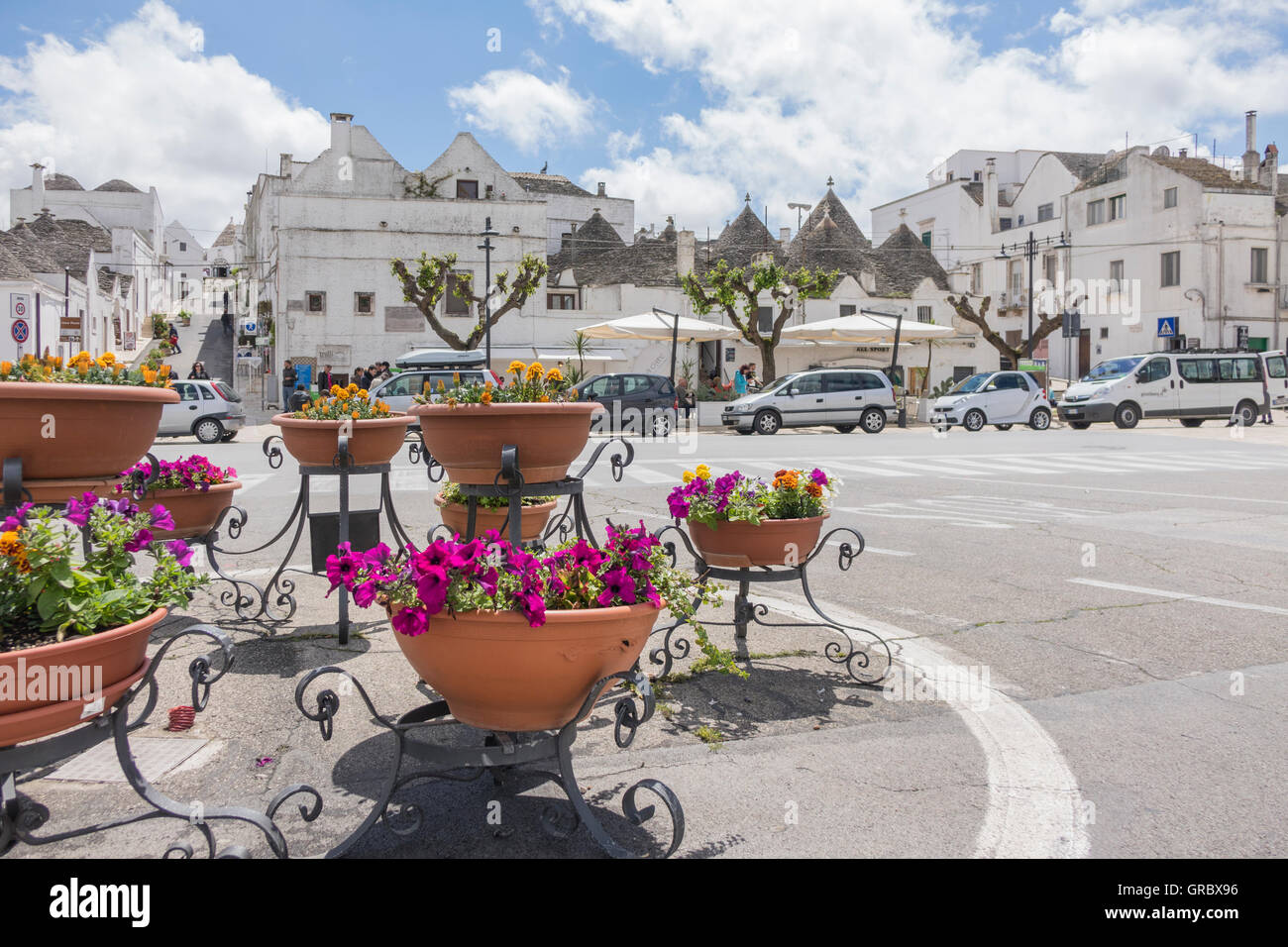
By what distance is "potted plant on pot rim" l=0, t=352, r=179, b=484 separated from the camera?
374 centimetres

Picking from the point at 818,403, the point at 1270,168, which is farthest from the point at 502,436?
the point at 1270,168

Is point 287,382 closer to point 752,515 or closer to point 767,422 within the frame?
point 767,422

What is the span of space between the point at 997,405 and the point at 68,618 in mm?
27503

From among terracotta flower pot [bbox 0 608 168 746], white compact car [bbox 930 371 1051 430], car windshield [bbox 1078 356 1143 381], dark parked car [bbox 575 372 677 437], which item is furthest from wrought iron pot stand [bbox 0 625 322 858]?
car windshield [bbox 1078 356 1143 381]

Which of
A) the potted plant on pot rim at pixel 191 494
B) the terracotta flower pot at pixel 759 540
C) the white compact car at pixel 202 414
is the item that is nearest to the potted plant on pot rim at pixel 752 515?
the terracotta flower pot at pixel 759 540

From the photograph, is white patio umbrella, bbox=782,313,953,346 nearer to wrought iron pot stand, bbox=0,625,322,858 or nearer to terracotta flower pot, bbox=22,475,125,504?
terracotta flower pot, bbox=22,475,125,504

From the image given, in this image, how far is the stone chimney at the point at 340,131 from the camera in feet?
132

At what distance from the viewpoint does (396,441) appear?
5.67 meters

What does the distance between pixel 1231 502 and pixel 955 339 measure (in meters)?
36.7

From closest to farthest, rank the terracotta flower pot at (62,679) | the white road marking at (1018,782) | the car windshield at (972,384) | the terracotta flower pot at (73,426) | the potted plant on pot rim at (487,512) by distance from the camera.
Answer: the terracotta flower pot at (62,679)
the white road marking at (1018,782)
the terracotta flower pot at (73,426)
the potted plant on pot rim at (487,512)
the car windshield at (972,384)

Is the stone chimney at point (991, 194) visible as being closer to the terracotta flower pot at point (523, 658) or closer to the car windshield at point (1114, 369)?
the car windshield at point (1114, 369)

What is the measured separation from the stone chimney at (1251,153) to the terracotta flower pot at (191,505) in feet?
169

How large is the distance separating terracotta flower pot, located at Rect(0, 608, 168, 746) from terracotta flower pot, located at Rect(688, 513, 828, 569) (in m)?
2.86
